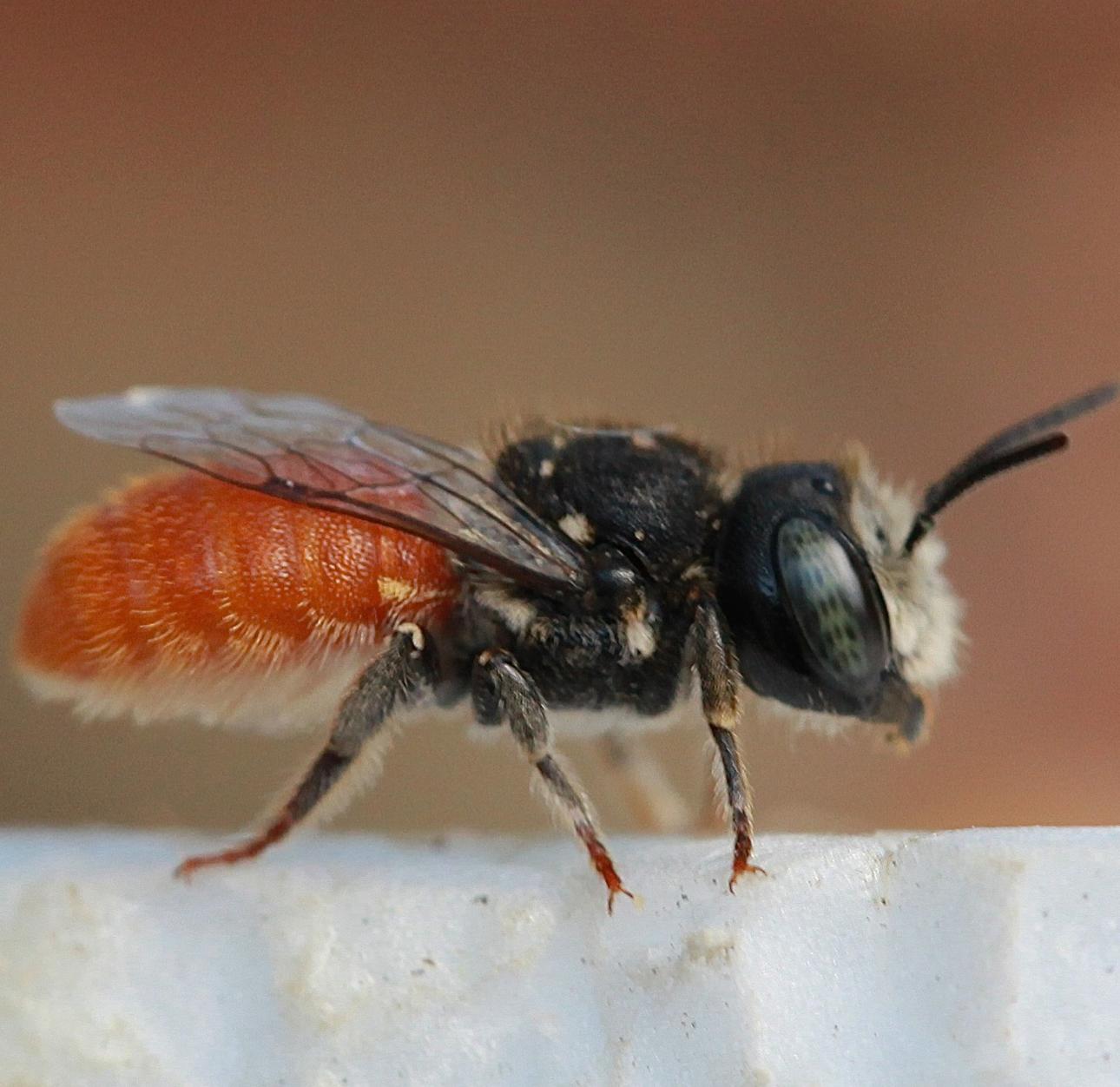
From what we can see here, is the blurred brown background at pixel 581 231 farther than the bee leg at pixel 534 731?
Yes

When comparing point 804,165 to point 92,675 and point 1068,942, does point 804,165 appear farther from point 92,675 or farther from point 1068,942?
point 1068,942

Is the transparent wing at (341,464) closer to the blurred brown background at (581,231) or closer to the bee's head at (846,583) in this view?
the bee's head at (846,583)

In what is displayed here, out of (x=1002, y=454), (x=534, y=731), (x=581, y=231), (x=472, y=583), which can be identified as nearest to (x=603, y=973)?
(x=534, y=731)

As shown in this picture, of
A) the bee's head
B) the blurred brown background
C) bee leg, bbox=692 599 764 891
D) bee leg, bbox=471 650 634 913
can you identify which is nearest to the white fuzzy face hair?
the bee's head

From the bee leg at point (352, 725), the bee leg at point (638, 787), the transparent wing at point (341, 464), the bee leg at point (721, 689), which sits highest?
the transparent wing at point (341, 464)

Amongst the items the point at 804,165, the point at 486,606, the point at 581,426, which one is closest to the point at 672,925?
the point at 486,606

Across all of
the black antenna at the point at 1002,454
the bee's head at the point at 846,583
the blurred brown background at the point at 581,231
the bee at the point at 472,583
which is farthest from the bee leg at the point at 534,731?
the blurred brown background at the point at 581,231

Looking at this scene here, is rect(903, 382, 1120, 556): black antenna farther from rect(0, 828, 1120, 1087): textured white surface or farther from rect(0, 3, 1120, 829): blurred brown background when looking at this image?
rect(0, 3, 1120, 829): blurred brown background

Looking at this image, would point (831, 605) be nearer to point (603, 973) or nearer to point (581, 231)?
A: point (603, 973)
